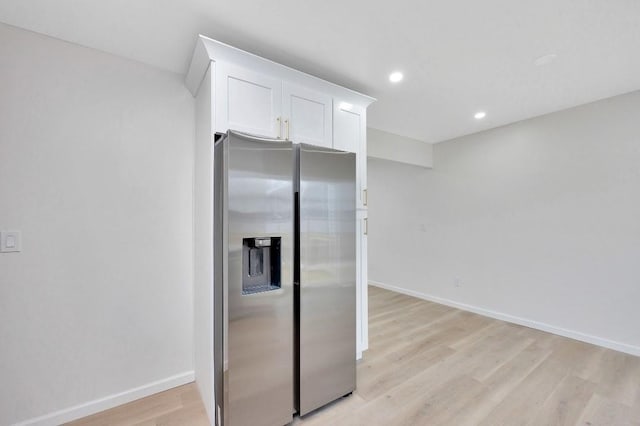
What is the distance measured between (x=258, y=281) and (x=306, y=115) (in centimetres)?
129

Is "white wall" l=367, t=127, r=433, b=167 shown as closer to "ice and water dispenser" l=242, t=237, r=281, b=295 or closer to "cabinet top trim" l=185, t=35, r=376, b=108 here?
"cabinet top trim" l=185, t=35, r=376, b=108

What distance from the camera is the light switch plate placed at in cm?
158

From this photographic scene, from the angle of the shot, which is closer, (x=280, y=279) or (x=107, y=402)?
(x=280, y=279)

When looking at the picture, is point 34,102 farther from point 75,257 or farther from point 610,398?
point 610,398

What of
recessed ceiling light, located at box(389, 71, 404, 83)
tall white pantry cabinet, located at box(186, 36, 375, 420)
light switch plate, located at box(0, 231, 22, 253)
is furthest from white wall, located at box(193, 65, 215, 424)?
recessed ceiling light, located at box(389, 71, 404, 83)

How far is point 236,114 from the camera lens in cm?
174

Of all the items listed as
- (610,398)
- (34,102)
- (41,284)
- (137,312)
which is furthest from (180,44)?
(610,398)

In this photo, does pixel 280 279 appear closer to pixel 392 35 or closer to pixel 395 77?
pixel 392 35

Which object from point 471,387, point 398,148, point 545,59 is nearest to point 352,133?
point 545,59

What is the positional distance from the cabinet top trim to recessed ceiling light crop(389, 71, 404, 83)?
279 millimetres

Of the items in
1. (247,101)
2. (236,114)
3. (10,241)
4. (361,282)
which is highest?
(247,101)

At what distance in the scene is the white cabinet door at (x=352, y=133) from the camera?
7.42ft

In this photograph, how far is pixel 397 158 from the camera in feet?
12.6

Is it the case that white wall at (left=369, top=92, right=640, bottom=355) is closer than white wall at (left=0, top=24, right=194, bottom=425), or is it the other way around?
white wall at (left=0, top=24, right=194, bottom=425)
